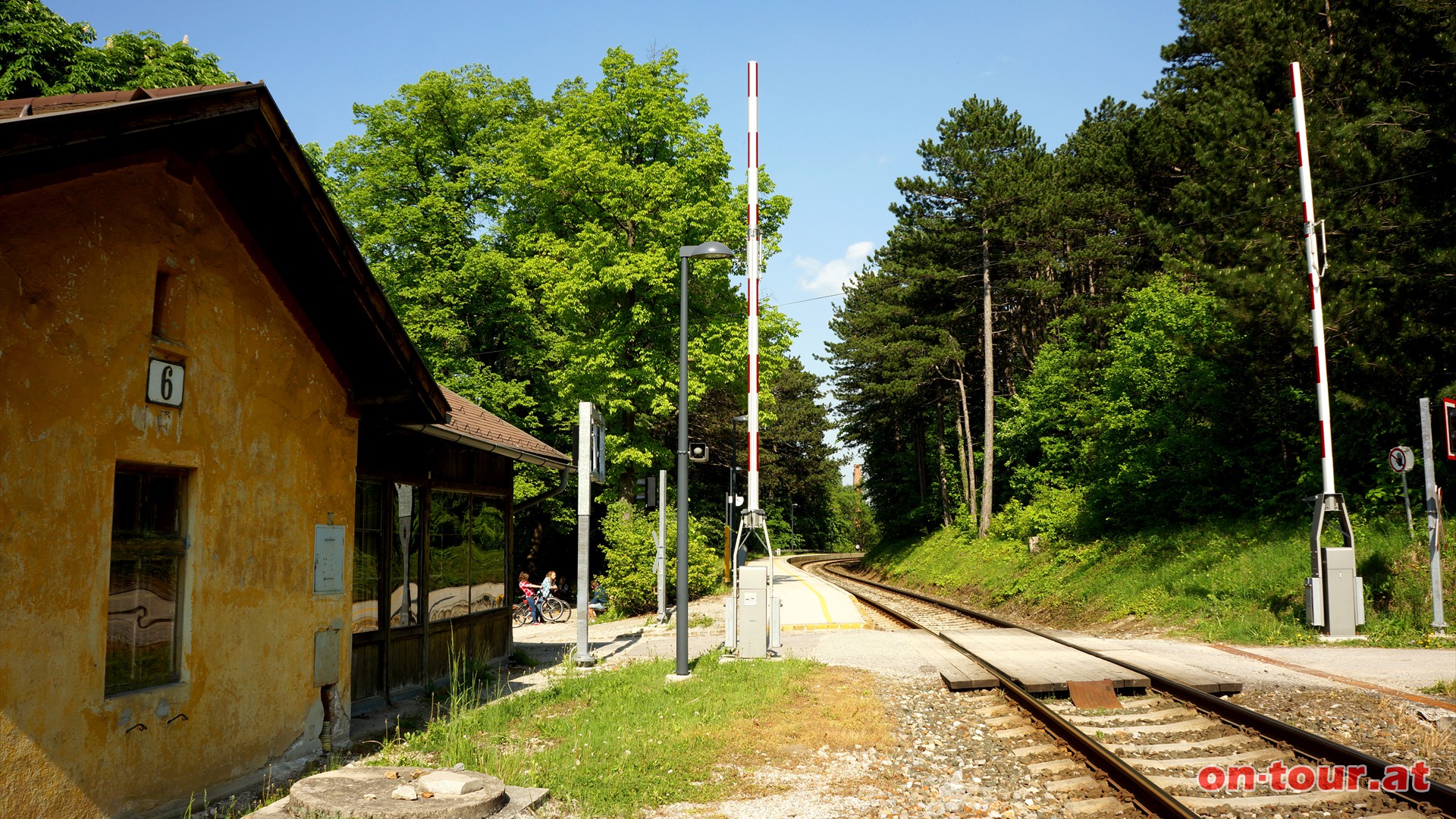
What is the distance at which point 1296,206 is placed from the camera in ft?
60.0

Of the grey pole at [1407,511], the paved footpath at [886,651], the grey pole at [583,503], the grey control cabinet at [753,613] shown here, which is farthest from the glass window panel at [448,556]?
the grey pole at [1407,511]

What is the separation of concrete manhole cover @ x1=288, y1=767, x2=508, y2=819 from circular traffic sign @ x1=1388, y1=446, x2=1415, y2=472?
1417 cm

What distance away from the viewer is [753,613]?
13.4m

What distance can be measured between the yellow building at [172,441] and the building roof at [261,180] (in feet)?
0.07

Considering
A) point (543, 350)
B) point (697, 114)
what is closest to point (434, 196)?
point (543, 350)

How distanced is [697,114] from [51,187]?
76.3 feet

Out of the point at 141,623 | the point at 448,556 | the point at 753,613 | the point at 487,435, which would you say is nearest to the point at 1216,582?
the point at 753,613

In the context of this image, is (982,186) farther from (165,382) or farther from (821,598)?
(165,382)

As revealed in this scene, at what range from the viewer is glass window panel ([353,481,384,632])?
10.5 metres

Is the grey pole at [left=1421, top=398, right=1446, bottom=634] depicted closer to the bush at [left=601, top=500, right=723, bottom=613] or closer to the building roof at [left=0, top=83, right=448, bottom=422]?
the building roof at [left=0, top=83, right=448, bottom=422]

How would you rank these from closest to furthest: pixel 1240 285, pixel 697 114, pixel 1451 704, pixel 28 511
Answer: pixel 28 511 → pixel 1451 704 → pixel 1240 285 → pixel 697 114

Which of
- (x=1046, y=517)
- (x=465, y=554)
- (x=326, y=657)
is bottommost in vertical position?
(x=326, y=657)

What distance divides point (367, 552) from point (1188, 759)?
8683 millimetres

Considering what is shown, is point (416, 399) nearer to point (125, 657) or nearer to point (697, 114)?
point (125, 657)
